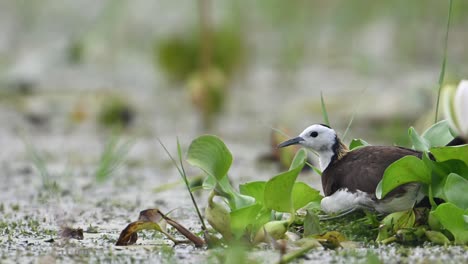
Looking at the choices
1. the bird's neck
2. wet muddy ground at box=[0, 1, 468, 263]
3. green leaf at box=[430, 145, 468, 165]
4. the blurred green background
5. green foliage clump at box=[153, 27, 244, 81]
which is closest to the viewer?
green leaf at box=[430, 145, 468, 165]

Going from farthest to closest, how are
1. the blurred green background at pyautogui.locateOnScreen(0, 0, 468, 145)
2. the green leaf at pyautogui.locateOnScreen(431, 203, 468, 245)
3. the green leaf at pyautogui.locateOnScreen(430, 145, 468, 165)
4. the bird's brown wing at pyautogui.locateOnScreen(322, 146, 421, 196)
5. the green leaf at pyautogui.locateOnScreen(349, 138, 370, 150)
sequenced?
the blurred green background at pyautogui.locateOnScreen(0, 0, 468, 145) → the green leaf at pyautogui.locateOnScreen(349, 138, 370, 150) → the bird's brown wing at pyautogui.locateOnScreen(322, 146, 421, 196) → the green leaf at pyautogui.locateOnScreen(430, 145, 468, 165) → the green leaf at pyautogui.locateOnScreen(431, 203, 468, 245)

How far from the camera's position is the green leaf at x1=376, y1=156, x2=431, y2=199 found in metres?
3.44

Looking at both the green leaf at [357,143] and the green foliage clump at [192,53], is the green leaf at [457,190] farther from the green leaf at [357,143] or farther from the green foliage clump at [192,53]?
the green foliage clump at [192,53]

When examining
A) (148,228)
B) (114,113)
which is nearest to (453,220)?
(148,228)

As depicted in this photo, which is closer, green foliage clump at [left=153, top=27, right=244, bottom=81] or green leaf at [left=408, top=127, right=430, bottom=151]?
green leaf at [left=408, top=127, right=430, bottom=151]

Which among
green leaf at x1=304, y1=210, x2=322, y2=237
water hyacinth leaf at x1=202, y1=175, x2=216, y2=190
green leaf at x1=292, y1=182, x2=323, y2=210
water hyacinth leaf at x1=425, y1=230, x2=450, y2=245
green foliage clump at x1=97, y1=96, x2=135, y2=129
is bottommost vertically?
green foliage clump at x1=97, y1=96, x2=135, y2=129

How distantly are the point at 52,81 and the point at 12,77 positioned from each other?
1023mm

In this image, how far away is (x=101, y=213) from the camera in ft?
15.8

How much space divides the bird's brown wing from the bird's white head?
0.11 m

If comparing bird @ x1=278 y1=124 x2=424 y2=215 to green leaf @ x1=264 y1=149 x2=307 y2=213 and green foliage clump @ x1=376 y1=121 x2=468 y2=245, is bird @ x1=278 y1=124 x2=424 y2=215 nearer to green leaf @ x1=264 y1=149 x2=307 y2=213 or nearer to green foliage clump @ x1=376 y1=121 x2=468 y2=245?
green foliage clump @ x1=376 y1=121 x2=468 y2=245

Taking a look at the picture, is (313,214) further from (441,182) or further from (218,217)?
(441,182)

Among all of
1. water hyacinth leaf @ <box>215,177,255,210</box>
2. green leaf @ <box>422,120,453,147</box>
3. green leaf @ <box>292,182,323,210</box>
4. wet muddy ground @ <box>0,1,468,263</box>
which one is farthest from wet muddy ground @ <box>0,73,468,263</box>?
green leaf @ <box>422,120,453,147</box>

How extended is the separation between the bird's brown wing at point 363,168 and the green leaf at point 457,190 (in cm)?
22

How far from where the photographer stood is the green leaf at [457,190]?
3473 mm
